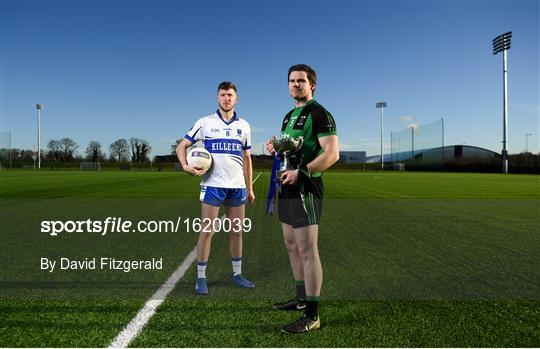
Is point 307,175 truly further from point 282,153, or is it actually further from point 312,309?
point 312,309

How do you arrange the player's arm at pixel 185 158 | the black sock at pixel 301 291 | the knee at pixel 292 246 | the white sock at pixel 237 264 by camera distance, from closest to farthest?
1. the knee at pixel 292 246
2. the black sock at pixel 301 291
3. the player's arm at pixel 185 158
4. the white sock at pixel 237 264

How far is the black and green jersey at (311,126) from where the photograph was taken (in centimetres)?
308

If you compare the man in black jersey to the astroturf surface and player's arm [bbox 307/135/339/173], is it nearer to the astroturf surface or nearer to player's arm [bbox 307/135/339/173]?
player's arm [bbox 307/135/339/173]

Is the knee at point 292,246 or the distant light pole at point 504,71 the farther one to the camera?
the distant light pole at point 504,71

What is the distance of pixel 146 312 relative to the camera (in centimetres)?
358

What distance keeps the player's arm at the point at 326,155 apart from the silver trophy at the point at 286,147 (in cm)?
17

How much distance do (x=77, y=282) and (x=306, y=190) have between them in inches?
120

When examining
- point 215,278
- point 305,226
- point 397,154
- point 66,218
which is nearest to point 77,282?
point 215,278

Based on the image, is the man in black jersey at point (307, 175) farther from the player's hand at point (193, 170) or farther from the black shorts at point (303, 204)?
the player's hand at point (193, 170)

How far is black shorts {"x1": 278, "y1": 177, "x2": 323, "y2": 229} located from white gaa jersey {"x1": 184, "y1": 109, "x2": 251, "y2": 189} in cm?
94

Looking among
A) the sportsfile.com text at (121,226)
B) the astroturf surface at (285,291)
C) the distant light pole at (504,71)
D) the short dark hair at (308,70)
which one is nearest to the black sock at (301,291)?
the astroturf surface at (285,291)

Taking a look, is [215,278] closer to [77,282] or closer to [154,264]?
[154,264]

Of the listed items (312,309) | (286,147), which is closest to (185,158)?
(286,147)

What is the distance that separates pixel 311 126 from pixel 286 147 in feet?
0.91
